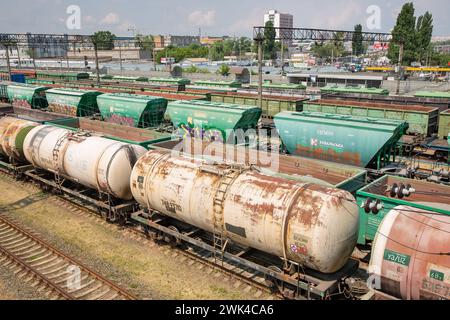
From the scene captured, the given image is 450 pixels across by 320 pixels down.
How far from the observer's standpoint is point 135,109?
29.9 m

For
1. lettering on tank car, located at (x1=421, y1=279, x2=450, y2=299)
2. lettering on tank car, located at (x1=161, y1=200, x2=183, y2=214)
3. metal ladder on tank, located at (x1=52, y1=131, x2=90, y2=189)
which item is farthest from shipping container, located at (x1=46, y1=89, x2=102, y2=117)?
lettering on tank car, located at (x1=421, y1=279, x2=450, y2=299)

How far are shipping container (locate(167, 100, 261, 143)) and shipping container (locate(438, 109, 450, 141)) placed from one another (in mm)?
12270

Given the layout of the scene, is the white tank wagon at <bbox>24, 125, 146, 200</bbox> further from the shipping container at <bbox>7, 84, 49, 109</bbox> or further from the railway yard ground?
the shipping container at <bbox>7, 84, 49, 109</bbox>

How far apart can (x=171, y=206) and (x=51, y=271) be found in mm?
4978

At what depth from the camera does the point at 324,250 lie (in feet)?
29.3

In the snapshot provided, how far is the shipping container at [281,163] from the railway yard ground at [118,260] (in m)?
3.98

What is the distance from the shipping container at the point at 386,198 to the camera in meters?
11.6

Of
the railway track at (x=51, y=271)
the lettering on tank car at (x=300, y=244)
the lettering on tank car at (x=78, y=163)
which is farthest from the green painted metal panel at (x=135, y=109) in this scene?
A: the lettering on tank car at (x=300, y=244)

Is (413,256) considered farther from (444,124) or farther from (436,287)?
(444,124)

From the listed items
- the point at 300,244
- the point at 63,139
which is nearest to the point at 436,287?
the point at 300,244

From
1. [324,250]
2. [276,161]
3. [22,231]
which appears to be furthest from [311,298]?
[22,231]

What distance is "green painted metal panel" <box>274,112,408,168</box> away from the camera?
60.2ft
